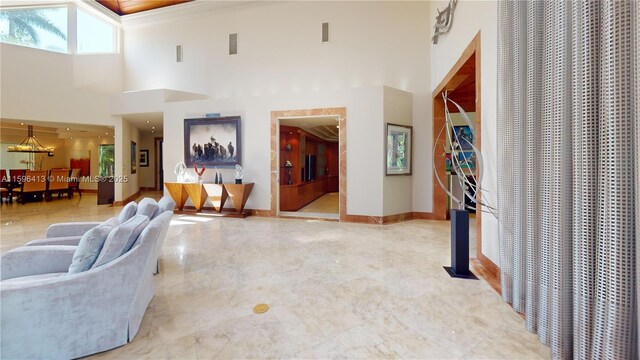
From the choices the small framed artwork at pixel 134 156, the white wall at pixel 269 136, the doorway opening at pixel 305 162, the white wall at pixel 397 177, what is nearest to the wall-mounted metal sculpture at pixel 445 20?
the white wall at pixel 397 177

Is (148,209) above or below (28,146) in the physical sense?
below

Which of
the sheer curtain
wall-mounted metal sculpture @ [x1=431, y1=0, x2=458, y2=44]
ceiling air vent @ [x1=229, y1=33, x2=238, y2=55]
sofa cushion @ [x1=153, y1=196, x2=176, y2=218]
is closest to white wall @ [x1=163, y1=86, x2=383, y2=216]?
wall-mounted metal sculpture @ [x1=431, y1=0, x2=458, y2=44]

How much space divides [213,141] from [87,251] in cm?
589

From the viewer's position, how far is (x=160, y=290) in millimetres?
2795

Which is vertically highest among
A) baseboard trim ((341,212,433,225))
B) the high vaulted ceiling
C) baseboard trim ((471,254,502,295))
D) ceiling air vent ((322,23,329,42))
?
the high vaulted ceiling

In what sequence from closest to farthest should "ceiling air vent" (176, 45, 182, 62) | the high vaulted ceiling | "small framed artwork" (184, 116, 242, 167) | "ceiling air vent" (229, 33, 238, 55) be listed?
"small framed artwork" (184, 116, 242, 167), "ceiling air vent" (229, 33, 238, 55), the high vaulted ceiling, "ceiling air vent" (176, 45, 182, 62)

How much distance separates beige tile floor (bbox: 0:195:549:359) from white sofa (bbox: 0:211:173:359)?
6.9 inches

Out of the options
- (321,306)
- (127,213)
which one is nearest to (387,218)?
(321,306)

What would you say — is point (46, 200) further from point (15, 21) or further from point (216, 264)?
point (216, 264)

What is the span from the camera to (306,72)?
7691mm

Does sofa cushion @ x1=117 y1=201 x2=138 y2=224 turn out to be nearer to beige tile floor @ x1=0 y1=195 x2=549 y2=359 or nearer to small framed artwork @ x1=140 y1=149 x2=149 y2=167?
beige tile floor @ x1=0 y1=195 x2=549 y2=359

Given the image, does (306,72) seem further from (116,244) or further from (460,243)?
(116,244)

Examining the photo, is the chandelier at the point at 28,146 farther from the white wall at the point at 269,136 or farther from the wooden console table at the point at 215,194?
the wooden console table at the point at 215,194

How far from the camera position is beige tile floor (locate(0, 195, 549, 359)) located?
190 cm
